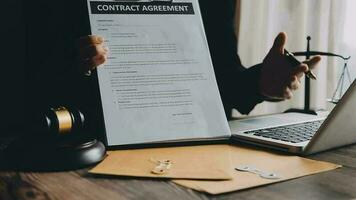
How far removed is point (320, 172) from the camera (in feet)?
2.46

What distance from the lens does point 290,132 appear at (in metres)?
1.00

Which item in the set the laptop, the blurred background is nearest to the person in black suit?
the laptop

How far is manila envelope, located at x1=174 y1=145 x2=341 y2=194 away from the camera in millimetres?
661

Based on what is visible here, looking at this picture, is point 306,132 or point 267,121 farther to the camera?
point 267,121

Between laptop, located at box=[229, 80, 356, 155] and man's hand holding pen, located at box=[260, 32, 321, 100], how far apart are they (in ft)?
0.27

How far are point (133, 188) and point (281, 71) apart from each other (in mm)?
602

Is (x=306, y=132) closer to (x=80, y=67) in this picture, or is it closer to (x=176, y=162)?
(x=176, y=162)

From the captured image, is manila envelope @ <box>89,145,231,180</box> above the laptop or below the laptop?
below

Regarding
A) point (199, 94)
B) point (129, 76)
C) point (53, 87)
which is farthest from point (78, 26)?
point (199, 94)

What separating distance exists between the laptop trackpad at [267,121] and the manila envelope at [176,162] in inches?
6.7

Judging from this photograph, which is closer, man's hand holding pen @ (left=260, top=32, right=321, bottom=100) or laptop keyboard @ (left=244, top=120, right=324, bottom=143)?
laptop keyboard @ (left=244, top=120, right=324, bottom=143)

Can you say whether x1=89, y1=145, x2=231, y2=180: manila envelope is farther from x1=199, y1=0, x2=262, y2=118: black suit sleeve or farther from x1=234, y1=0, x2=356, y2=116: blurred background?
x1=234, y1=0, x2=356, y2=116: blurred background

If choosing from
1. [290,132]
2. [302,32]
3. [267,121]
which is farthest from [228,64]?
[302,32]

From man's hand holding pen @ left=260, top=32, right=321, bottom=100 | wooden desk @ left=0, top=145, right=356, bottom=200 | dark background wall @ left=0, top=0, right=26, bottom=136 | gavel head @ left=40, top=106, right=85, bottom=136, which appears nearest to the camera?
wooden desk @ left=0, top=145, right=356, bottom=200
